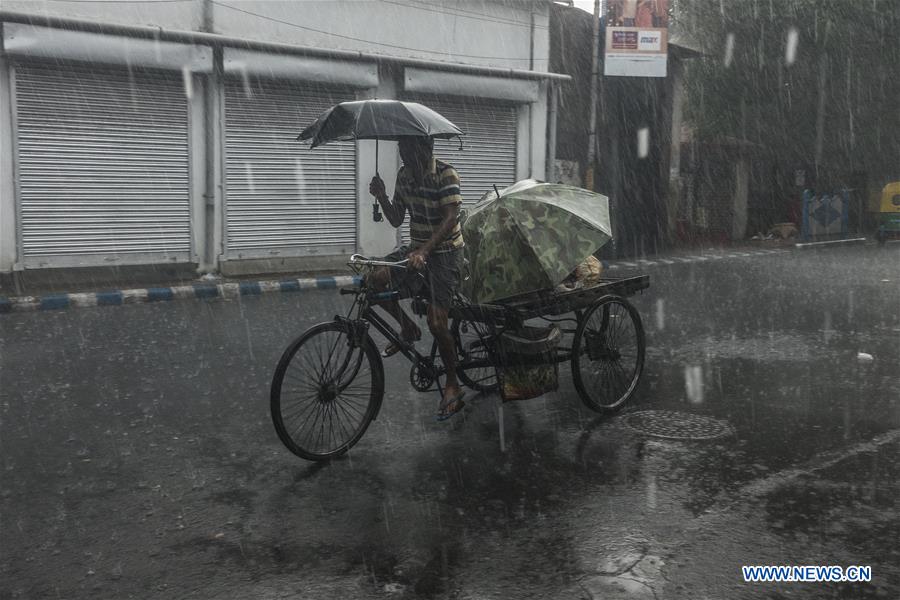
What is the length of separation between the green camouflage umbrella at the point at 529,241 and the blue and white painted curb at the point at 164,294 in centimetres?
814

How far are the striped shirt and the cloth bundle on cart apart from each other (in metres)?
0.72

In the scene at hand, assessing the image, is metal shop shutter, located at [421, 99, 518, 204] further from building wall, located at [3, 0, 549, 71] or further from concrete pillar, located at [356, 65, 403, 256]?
concrete pillar, located at [356, 65, 403, 256]

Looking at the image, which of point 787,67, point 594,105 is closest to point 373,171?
point 594,105

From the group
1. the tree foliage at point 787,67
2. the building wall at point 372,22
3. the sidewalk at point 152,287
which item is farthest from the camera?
the tree foliage at point 787,67

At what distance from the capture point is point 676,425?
243 inches

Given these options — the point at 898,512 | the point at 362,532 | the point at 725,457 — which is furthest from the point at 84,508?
the point at 898,512

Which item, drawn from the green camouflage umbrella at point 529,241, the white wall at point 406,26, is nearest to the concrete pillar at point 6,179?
the white wall at point 406,26

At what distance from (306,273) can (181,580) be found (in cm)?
1359

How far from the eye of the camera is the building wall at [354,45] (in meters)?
14.5

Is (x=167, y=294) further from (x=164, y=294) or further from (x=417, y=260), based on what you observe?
(x=417, y=260)

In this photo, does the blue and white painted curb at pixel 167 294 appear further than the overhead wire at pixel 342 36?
No

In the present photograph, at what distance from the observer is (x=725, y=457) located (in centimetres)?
544

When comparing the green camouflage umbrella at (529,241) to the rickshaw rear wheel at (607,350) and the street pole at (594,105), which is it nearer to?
the rickshaw rear wheel at (607,350)

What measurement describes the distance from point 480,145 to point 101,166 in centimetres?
841
